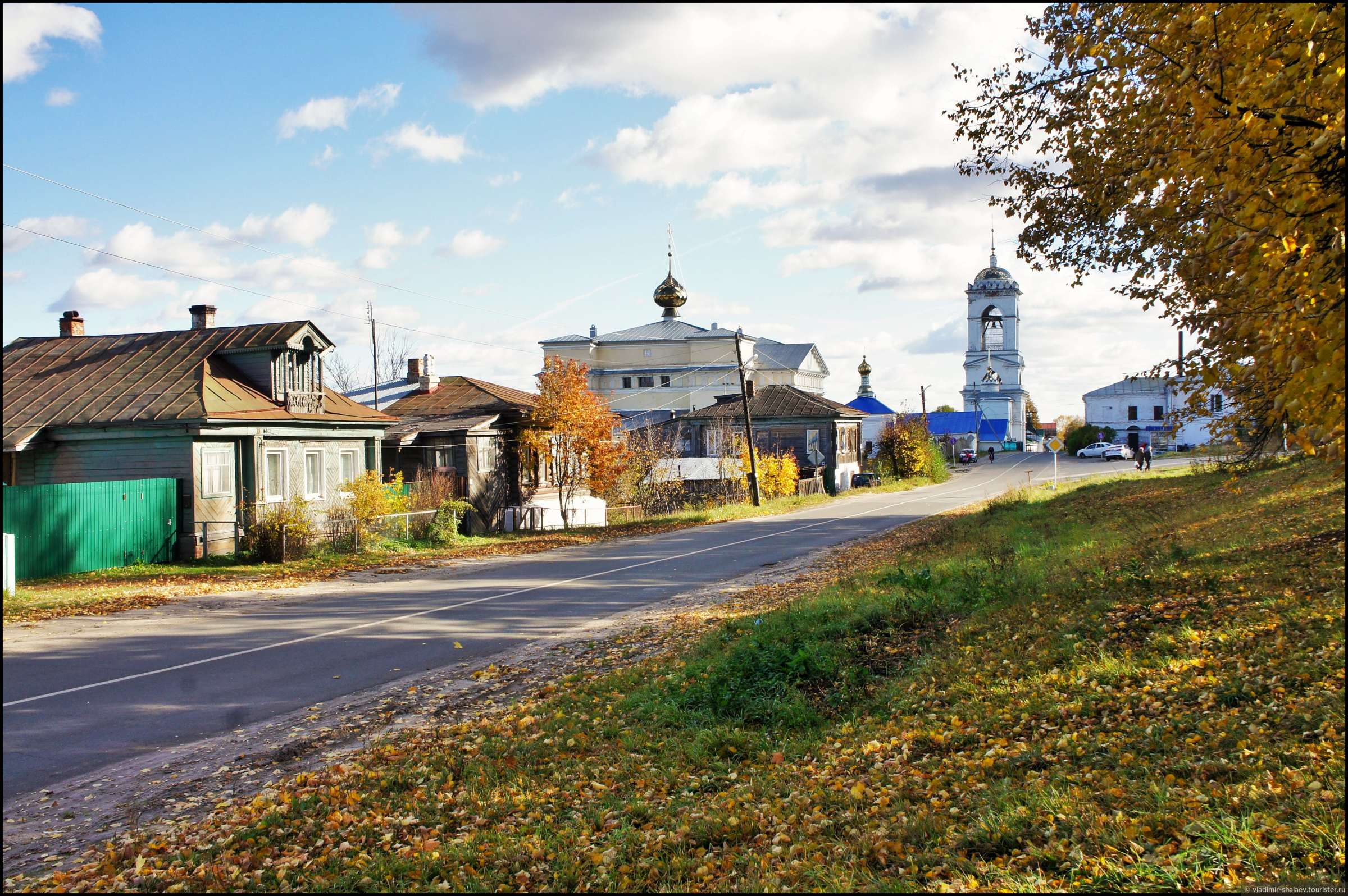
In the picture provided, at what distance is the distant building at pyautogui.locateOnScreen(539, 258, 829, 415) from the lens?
75.4 m

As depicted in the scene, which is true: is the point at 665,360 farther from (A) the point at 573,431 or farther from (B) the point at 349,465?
(B) the point at 349,465

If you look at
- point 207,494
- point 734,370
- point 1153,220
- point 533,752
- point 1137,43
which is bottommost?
point 533,752

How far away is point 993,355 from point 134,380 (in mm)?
93055

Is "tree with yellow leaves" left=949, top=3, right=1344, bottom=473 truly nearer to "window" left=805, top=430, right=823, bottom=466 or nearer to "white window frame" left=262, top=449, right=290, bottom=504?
"white window frame" left=262, top=449, right=290, bottom=504

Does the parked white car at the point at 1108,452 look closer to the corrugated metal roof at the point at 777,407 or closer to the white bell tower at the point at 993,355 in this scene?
the white bell tower at the point at 993,355

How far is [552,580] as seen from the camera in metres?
18.1

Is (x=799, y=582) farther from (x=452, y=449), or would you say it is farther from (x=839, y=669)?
(x=452, y=449)

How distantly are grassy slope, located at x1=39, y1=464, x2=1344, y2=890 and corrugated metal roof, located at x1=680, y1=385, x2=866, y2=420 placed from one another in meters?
41.0

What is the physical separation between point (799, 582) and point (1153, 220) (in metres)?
10.1

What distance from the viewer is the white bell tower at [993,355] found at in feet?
319

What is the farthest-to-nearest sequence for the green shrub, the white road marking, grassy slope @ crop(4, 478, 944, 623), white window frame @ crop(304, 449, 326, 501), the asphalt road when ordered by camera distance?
white window frame @ crop(304, 449, 326, 501)
the green shrub
grassy slope @ crop(4, 478, 944, 623)
the white road marking
the asphalt road

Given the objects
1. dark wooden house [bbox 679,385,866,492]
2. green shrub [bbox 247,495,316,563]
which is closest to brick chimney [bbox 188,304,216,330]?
green shrub [bbox 247,495,316,563]

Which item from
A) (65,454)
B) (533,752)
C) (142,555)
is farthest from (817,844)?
(65,454)

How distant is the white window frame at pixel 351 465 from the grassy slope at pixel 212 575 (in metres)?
3.81
